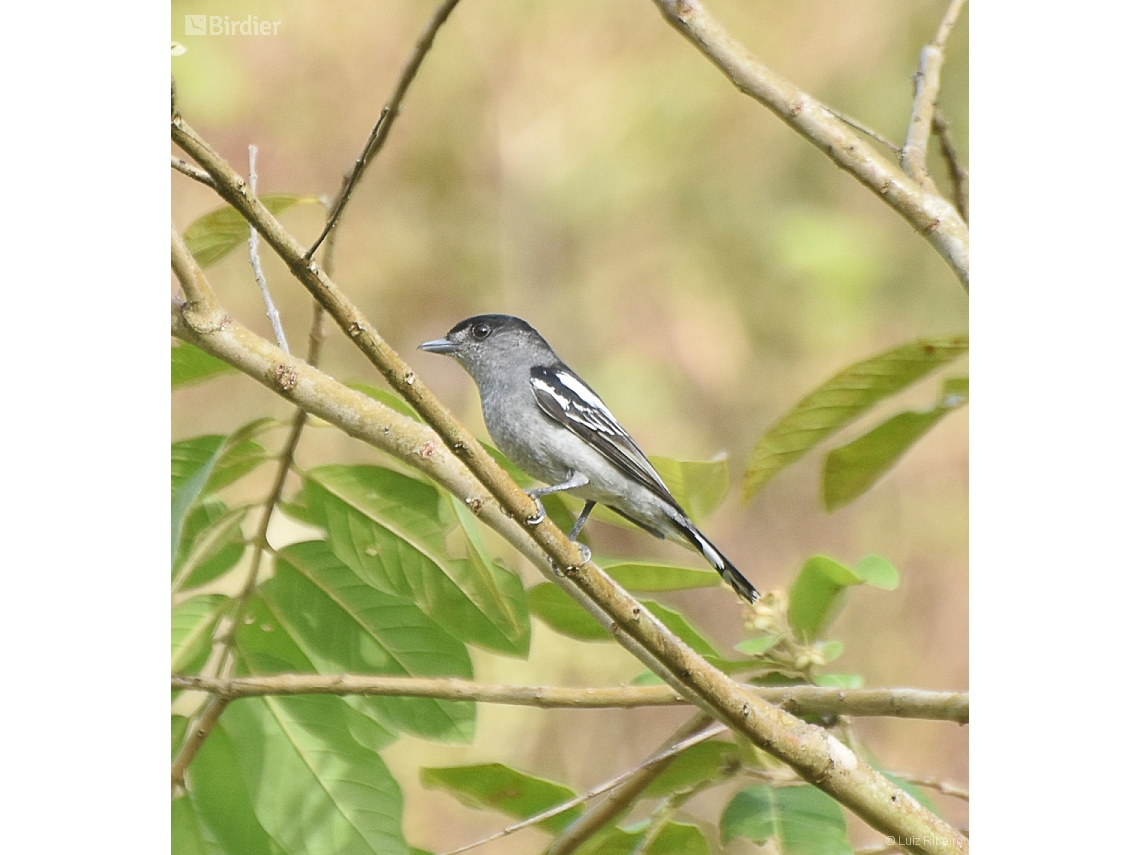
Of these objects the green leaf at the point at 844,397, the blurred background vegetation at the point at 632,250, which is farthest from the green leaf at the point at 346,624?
the green leaf at the point at 844,397

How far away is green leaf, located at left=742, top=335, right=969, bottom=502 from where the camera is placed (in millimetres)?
1201

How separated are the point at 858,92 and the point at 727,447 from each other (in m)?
0.54

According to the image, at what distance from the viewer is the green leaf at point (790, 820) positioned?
1.10 metres

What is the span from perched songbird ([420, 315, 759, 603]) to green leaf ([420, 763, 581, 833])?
1.07ft

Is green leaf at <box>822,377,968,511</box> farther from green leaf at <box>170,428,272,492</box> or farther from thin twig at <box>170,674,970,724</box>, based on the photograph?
green leaf at <box>170,428,272,492</box>

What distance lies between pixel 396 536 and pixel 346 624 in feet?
0.41

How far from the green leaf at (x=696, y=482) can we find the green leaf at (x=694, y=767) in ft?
1.00

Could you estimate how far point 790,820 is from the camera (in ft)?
3.65

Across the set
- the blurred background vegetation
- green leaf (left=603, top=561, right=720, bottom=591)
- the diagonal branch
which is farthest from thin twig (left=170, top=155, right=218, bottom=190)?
green leaf (left=603, top=561, right=720, bottom=591)

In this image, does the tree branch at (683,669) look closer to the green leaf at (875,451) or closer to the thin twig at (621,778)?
the thin twig at (621,778)

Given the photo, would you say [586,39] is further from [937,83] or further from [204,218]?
[204,218]

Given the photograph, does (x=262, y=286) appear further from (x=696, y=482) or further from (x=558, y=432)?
(x=696, y=482)

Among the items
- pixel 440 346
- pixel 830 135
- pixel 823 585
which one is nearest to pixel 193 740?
pixel 440 346

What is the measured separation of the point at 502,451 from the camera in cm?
147
